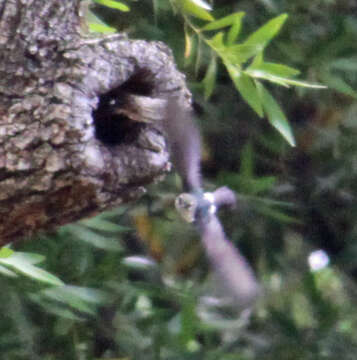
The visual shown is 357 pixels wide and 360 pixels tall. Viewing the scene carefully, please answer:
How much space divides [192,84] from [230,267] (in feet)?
1.99

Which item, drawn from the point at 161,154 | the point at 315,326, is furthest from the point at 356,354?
the point at 161,154

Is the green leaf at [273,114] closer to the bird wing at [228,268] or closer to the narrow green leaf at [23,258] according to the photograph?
the bird wing at [228,268]

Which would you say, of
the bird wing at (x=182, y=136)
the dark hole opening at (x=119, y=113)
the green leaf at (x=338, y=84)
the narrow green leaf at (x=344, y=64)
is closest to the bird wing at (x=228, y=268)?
the bird wing at (x=182, y=136)

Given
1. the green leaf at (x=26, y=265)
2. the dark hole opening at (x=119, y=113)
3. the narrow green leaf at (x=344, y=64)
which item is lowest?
the green leaf at (x=26, y=265)

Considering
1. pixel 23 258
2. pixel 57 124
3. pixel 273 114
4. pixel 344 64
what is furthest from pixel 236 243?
pixel 57 124

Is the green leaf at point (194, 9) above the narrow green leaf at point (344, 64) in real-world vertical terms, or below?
above

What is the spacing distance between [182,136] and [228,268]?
0.69 ft

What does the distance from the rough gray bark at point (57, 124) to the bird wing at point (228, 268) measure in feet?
0.62

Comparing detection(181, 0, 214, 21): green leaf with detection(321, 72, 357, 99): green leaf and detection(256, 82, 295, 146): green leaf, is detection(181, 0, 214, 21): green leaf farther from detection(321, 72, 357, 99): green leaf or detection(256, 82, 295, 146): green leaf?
detection(321, 72, 357, 99): green leaf

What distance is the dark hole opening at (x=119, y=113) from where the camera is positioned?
0.90 m

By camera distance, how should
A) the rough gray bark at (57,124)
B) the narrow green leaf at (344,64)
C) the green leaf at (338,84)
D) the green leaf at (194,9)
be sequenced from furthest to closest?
the narrow green leaf at (344,64) < the green leaf at (338,84) < the green leaf at (194,9) < the rough gray bark at (57,124)

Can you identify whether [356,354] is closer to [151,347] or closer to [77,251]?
[151,347]

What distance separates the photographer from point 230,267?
103cm

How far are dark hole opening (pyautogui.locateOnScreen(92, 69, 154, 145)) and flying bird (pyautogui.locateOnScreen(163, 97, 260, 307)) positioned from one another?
4 cm
